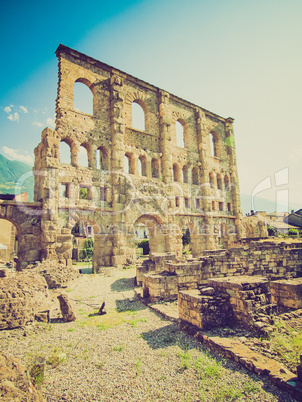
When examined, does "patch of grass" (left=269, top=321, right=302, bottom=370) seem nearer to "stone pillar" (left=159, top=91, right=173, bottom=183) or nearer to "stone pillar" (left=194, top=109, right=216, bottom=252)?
"stone pillar" (left=159, top=91, right=173, bottom=183)

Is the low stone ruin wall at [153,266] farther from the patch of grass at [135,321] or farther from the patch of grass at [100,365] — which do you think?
the patch of grass at [100,365]

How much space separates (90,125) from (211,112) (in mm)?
14422

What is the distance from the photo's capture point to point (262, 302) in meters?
5.52

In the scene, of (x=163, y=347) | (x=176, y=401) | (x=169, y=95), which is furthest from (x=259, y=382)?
(x=169, y=95)

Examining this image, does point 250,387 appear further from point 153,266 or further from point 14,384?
point 153,266

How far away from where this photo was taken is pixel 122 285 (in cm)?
1088

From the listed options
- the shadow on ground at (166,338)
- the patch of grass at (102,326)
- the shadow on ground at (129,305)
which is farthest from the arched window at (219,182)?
the patch of grass at (102,326)

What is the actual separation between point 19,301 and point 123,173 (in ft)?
38.2

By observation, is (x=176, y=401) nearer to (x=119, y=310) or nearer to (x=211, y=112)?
(x=119, y=310)

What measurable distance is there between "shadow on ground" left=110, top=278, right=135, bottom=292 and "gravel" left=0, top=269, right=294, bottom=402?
3.44 m

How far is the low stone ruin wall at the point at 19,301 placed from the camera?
5535mm

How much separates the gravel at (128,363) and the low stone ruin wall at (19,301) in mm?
262

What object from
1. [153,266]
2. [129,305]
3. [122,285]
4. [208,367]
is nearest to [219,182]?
[153,266]

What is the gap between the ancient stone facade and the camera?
550 inches
